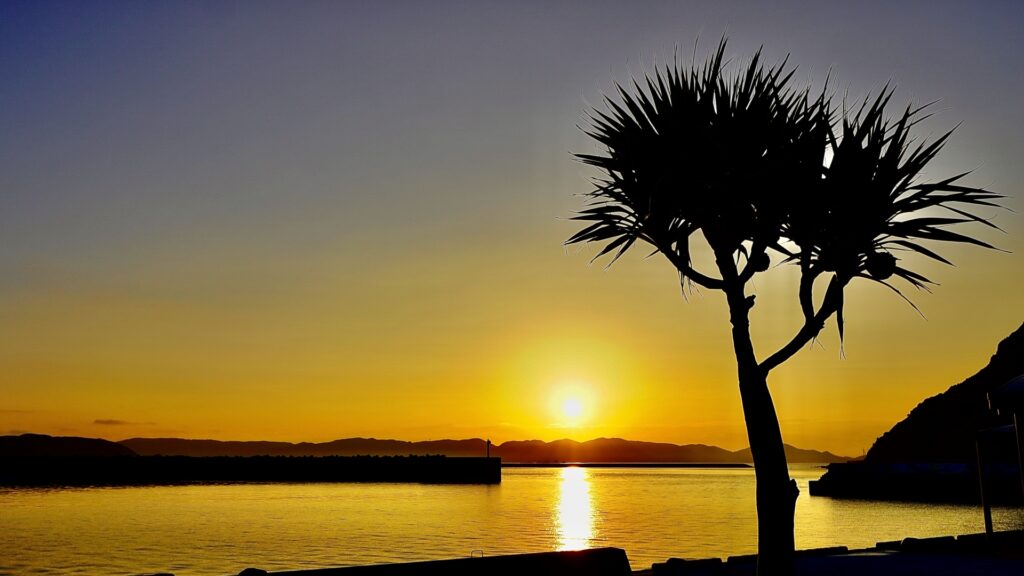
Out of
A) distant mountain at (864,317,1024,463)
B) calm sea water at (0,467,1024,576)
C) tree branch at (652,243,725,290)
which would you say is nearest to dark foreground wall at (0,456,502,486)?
calm sea water at (0,467,1024,576)

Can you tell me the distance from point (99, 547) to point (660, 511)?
53372mm

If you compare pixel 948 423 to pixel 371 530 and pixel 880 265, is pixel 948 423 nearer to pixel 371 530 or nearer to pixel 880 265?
pixel 371 530

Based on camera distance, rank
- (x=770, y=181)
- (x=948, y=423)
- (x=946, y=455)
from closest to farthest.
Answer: (x=770, y=181) → (x=946, y=455) → (x=948, y=423)

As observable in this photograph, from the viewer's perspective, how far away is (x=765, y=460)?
12250 mm

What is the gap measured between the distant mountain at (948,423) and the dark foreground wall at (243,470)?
78.6m

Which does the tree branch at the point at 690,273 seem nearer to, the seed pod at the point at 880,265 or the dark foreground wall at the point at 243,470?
the seed pod at the point at 880,265

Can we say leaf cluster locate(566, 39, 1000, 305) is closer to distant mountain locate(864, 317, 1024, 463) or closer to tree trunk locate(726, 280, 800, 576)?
tree trunk locate(726, 280, 800, 576)

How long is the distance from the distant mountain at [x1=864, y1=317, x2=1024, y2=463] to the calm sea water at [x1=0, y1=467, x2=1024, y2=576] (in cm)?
5953

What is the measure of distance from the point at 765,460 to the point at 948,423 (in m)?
172

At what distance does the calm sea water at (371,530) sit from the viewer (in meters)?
41.2

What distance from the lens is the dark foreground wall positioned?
156 m

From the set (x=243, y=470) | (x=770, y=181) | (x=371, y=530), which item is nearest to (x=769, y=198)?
(x=770, y=181)

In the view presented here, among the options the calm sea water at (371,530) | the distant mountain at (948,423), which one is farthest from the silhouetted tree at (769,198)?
the distant mountain at (948,423)

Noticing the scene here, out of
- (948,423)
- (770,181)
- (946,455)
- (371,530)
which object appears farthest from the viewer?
(948,423)
